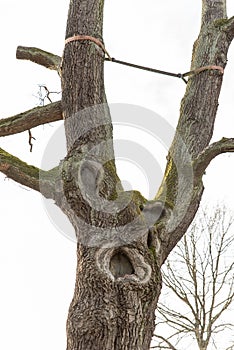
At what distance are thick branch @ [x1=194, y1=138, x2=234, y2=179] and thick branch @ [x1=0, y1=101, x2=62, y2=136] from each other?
1.15 meters

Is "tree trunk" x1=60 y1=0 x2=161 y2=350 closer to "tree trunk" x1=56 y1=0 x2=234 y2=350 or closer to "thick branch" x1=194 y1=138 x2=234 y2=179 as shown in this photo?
"tree trunk" x1=56 y1=0 x2=234 y2=350

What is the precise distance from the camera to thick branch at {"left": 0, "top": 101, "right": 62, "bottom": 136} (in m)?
4.85

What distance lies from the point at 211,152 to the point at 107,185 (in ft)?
2.73

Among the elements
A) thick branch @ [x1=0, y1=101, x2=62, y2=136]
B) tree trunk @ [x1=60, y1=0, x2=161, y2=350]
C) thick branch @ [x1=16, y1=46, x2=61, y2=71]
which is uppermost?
thick branch @ [x1=16, y1=46, x2=61, y2=71]

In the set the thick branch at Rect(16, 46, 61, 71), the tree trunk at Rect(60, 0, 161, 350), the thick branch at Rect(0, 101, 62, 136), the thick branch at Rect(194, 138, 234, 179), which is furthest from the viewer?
the thick branch at Rect(16, 46, 61, 71)

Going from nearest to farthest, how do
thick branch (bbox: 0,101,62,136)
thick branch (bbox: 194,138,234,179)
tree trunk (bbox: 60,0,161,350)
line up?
tree trunk (bbox: 60,0,161,350)
thick branch (bbox: 194,138,234,179)
thick branch (bbox: 0,101,62,136)

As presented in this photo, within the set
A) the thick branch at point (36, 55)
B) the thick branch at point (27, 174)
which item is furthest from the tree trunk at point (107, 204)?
the thick branch at point (36, 55)

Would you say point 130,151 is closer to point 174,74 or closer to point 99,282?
point 174,74

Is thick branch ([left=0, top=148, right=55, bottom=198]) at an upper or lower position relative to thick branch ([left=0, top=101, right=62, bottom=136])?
lower

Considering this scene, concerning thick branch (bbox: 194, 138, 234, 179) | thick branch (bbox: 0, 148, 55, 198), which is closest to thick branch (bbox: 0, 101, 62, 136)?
thick branch (bbox: 0, 148, 55, 198)

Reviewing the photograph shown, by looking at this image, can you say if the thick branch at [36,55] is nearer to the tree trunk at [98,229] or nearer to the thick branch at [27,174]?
the tree trunk at [98,229]

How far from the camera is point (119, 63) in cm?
525

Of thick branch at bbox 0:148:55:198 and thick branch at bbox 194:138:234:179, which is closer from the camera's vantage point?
Result: thick branch at bbox 0:148:55:198

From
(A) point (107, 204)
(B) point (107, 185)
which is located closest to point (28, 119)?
(B) point (107, 185)
